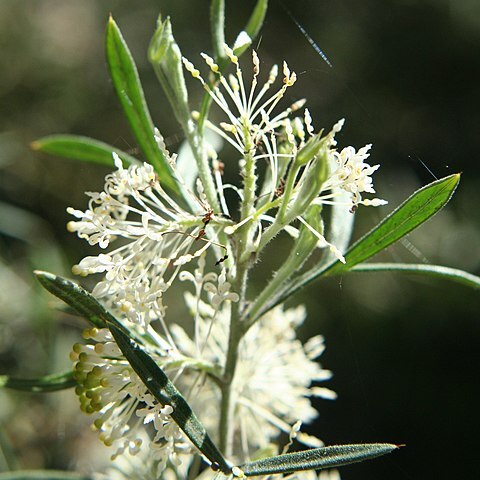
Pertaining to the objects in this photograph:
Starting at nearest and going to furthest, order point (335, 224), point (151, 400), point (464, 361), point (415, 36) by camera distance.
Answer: point (151, 400) → point (335, 224) → point (464, 361) → point (415, 36)

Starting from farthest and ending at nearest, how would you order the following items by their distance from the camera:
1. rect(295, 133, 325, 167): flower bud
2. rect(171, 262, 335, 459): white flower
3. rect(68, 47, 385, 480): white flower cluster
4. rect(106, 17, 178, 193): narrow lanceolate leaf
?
rect(171, 262, 335, 459): white flower < rect(106, 17, 178, 193): narrow lanceolate leaf < rect(68, 47, 385, 480): white flower cluster < rect(295, 133, 325, 167): flower bud

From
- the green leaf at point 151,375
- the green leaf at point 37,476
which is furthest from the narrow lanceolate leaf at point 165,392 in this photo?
the green leaf at point 37,476

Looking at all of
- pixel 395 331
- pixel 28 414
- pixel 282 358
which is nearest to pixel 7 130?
pixel 28 414

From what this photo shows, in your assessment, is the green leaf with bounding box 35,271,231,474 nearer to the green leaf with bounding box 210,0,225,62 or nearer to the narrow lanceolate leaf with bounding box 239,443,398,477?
the narrow lanceolate leaf with bounding box 239,443,398,477

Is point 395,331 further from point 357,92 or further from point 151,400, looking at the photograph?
point 151,400

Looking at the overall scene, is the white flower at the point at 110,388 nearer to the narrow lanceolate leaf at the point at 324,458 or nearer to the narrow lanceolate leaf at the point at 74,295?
the narrow lanceolate leaf at the point at 74,295

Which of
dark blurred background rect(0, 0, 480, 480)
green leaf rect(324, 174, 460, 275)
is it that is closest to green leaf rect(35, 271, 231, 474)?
green leaf rect(324, 174, 460, 275)
